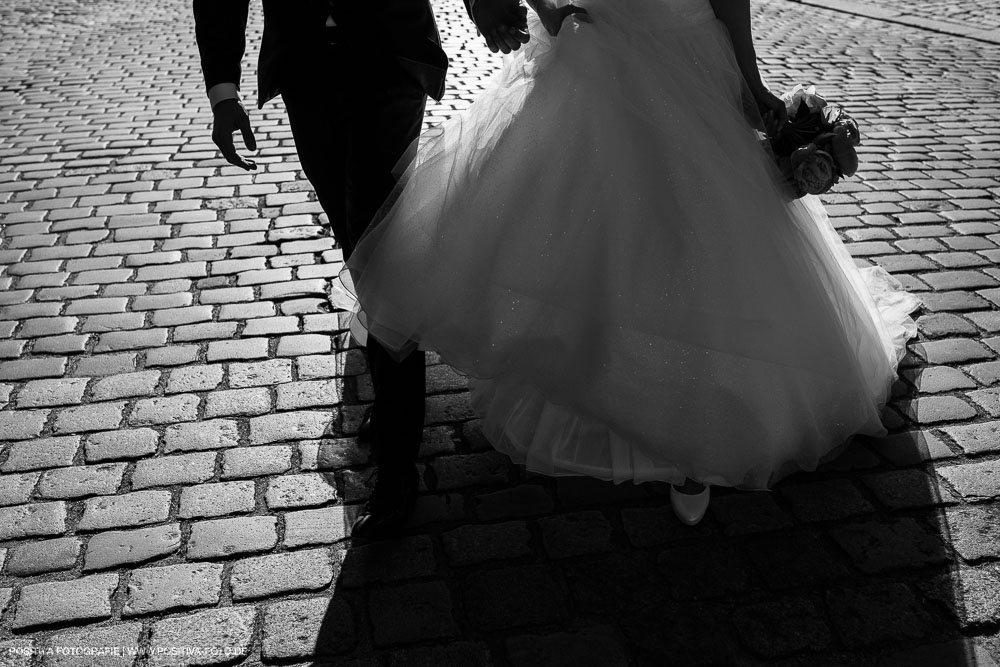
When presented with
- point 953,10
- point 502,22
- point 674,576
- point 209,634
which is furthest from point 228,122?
point 953,10

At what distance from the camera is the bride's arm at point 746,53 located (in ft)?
9.30

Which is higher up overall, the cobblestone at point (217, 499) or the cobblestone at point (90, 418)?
the cobblestone at point (217, 499)

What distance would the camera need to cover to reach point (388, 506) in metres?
2.88

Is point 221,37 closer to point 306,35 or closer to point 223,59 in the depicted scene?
point 223,59

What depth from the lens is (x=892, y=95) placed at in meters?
7.90

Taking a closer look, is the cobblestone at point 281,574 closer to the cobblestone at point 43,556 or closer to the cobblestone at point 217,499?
the cobblestone at point 217,499

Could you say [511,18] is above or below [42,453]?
above

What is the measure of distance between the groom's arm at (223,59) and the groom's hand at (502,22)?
0.79m

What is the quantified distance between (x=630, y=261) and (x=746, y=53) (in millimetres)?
861

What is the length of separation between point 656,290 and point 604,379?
11.7 inches

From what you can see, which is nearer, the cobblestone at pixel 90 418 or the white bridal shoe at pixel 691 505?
the white bridal shoe at pixel 691 505

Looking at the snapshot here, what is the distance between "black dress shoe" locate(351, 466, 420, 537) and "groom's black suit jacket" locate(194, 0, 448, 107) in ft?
4.11

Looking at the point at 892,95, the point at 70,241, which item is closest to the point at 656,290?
the point at 70,241

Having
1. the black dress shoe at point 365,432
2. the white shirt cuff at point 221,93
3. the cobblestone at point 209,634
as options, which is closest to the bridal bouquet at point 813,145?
the black dress shoe at point 365,432
